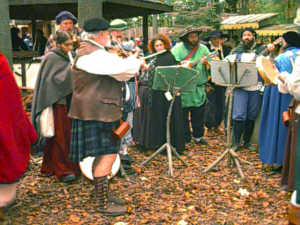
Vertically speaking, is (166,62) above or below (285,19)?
below

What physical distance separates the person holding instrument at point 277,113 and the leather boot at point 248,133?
3.40 ft

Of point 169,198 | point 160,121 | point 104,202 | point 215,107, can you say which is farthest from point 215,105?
point 104,202

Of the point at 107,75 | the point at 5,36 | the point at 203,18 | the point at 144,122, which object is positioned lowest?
the point at 144,122

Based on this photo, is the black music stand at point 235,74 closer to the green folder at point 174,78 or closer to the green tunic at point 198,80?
the green folder at point 174,78

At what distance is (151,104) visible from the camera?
6652mm

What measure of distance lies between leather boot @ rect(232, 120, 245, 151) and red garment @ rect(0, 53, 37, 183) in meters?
4.05

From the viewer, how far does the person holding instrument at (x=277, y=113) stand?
5.29 meters

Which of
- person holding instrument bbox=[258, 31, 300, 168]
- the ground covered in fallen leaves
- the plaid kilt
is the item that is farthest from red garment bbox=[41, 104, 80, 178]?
person holding instrument bbox=[258, 31, 300, 168]

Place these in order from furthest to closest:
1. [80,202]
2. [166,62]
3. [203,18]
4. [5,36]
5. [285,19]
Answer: [285,19] → [203,18] → [5,36] → [166,62] → [80,202]

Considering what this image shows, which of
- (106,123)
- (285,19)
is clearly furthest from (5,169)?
(285,19)

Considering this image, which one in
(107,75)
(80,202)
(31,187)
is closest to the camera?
(107,75)

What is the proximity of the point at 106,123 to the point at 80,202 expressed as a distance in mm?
1157

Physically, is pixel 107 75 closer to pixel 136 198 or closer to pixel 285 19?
pixel 136 198

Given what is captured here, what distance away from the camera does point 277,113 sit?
216 inches
